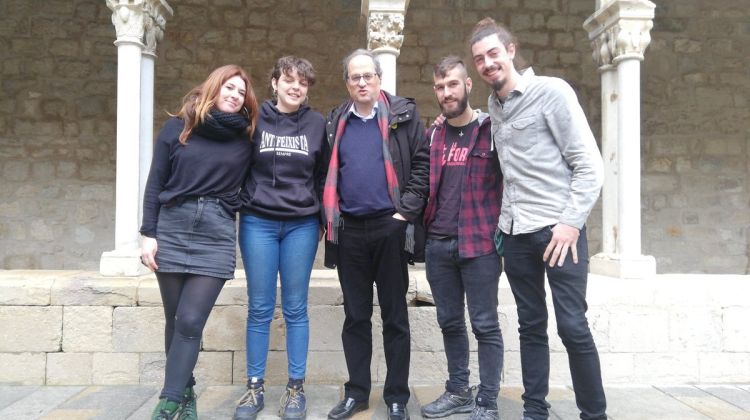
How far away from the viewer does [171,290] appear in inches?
99.4

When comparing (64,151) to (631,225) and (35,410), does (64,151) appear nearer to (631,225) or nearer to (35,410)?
(35,410)

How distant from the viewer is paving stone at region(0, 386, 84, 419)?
2918 millimetres

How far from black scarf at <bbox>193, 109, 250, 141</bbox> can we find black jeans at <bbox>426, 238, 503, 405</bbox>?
1072mm

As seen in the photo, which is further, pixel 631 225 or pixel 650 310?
pixel 631 225

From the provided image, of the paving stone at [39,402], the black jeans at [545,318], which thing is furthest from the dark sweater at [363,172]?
the paving stone at [39,402]

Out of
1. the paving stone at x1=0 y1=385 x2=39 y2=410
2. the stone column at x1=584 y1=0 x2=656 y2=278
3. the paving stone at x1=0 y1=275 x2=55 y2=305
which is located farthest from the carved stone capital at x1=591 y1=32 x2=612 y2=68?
the paving stone at x1=0 y1=385 x2=39 y2=410

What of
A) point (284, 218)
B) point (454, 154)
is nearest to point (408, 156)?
point (454, 154)

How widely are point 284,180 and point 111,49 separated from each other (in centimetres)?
498

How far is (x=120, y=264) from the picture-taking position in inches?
146

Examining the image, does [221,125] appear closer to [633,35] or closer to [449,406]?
[449,406]

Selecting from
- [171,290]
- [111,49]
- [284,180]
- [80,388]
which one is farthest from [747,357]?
[111,49]

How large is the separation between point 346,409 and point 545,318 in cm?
Result: 108

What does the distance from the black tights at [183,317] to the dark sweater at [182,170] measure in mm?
252

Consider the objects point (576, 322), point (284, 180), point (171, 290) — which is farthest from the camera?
point (284, 180)
